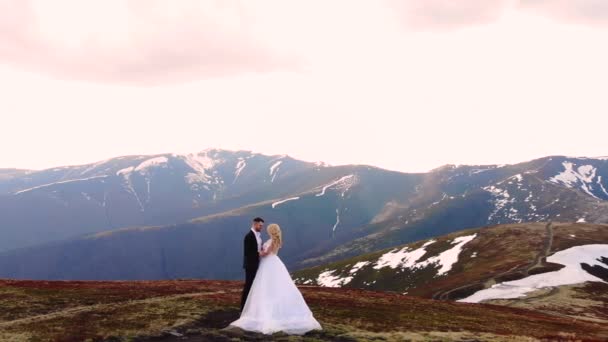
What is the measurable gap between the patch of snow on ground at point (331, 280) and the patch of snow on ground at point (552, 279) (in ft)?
231

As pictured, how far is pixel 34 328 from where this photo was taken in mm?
27312

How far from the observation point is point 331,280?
185m

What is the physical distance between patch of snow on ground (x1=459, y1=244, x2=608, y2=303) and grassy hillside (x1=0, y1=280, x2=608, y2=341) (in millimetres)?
48973

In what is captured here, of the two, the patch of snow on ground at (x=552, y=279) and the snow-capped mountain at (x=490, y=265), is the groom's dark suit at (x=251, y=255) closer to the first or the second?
the snow-capped mountain at (x=490, y=265)

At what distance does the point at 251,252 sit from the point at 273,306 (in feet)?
10.6

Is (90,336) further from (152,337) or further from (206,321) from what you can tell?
(206,321)

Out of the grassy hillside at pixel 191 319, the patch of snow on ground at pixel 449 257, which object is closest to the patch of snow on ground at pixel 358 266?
the patch of snow on ground at pixel 449 257

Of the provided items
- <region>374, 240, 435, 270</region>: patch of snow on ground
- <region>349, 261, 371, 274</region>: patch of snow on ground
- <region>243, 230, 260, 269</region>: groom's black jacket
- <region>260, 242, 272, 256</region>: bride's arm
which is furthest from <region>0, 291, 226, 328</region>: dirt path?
<region>349, 261, 371, 274</region>: patch of snow on ground

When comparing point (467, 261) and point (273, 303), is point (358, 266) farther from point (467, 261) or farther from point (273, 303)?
point (273, 303)

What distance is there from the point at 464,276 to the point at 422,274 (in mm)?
34818

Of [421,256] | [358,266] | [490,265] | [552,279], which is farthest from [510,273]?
[358,266]

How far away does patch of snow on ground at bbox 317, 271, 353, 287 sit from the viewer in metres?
176

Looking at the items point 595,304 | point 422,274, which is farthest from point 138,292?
point 422,274

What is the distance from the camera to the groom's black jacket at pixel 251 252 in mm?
27936
